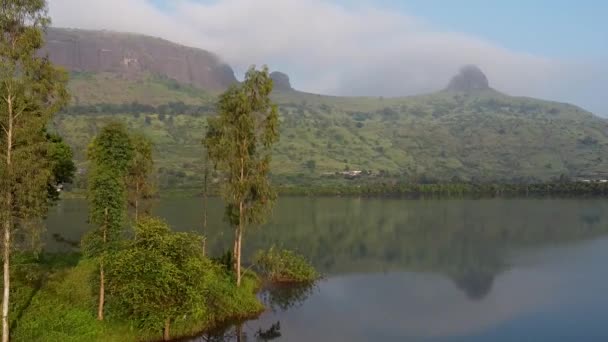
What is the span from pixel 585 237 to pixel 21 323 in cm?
11713

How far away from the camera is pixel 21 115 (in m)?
32.8

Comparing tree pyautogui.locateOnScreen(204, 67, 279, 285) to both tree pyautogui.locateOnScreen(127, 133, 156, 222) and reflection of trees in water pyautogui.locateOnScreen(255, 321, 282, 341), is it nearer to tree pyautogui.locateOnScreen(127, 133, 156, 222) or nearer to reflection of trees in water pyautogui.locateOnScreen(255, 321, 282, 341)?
reflection of trees in water pyautogui.locateOnScreen(255, 321, 282, 341)

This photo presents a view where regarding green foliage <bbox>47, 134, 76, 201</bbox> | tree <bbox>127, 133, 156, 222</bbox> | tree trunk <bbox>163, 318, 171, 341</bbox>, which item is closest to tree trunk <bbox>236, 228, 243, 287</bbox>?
tree trunk <bbox>163, 318, 171, 341</bbox>

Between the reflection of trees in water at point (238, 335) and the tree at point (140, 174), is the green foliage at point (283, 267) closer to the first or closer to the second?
the tree at point (140, 174)

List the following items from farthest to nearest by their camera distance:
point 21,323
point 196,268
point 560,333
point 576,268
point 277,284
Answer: point 576,268, point 277,284, point 560,333, point 196,268, point 21,323

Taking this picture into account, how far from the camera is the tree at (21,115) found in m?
31.4

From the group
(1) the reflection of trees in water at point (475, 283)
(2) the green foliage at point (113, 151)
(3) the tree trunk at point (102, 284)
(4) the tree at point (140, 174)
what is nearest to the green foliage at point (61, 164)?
(4) the tree at point (140, 174)

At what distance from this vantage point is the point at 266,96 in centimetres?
5528

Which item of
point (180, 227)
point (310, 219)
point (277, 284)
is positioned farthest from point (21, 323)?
point (310, 219)

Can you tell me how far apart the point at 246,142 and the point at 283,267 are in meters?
22.7

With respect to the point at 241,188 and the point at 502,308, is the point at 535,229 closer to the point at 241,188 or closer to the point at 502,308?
the point at 502,308

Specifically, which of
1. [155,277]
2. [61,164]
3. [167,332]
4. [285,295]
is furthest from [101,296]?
[285,295]

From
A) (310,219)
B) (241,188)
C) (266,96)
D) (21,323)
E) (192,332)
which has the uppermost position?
(266,96)

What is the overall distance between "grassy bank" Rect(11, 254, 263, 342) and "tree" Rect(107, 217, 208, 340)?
211 cm
